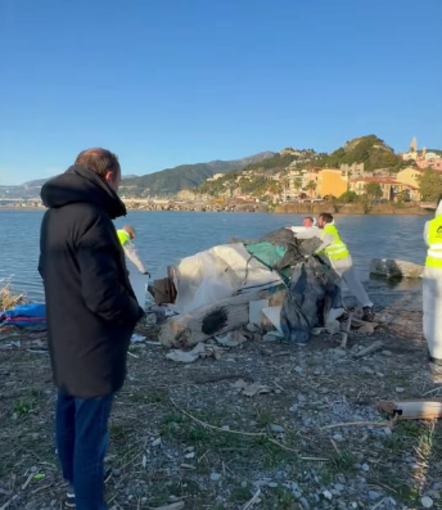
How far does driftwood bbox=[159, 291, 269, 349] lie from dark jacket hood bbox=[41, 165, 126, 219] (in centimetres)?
390

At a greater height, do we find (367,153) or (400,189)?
(367,153)

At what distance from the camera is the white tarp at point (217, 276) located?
7.11 meters

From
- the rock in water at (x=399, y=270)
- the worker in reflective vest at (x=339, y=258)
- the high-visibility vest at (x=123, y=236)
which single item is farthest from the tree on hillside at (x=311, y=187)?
the high-visibility vest at (x=123, y=236)

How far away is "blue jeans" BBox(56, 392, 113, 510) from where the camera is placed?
7.34ft

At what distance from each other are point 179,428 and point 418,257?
1063 inches

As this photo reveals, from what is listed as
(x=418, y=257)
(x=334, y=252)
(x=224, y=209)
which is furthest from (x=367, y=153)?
(x=334, y=252)

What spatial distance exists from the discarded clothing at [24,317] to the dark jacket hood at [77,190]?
494 centimetres

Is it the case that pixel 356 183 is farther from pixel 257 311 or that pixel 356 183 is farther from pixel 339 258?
pixel 257 311

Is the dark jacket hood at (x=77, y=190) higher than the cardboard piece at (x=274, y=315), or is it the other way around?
the dark jacket hood at (x=77, y=190)

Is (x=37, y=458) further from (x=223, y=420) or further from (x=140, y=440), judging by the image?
(x=223, y=420)

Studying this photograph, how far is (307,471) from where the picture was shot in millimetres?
3045

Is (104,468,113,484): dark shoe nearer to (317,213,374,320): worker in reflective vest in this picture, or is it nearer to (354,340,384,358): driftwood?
(354,340,384,358): driftwood

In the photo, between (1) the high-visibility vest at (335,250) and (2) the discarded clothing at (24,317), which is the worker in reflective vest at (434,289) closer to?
(1) the high-visibility vest at (335,250)

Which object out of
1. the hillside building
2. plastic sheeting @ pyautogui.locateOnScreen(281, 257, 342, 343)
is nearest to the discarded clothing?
plastic sheeting @ pyautogui.locateOnScreen(281, 257, 342, 343)
